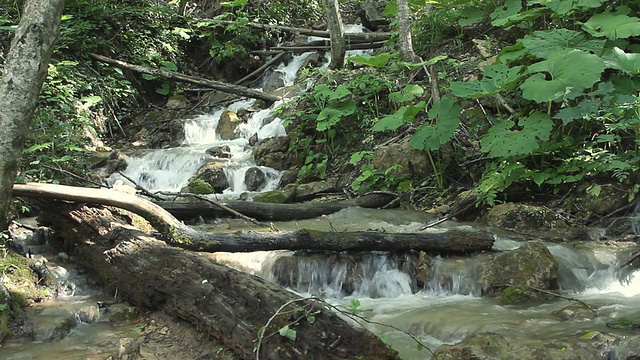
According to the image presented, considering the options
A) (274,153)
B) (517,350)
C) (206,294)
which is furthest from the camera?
(274,153)

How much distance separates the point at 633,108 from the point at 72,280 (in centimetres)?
608

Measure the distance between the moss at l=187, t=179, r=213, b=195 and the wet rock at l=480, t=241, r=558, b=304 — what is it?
18.0 feet

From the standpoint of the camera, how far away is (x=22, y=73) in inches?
166

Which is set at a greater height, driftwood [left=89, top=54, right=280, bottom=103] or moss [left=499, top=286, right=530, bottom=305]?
driftwood [left=89, top=54, right=280, bottom=103]

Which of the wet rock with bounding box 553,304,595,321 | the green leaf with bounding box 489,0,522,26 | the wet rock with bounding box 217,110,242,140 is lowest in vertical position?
the wet rock with bounding box 553,304,595,321

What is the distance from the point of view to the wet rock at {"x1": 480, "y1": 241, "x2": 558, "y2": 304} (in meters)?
4.56

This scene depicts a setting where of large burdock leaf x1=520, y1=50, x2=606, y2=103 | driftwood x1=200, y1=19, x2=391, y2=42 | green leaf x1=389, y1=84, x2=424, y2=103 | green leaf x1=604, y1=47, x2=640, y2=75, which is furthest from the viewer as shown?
driftwood x1=200, y1=19, x2=391, y2=42

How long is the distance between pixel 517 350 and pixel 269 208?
443 cm

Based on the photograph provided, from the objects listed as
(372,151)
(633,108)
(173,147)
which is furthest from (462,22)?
(173,147)

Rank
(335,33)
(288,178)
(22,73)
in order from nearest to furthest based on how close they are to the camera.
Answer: (22,73)
(288,178)
(335,33)

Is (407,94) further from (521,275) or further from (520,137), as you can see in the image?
(521,275)

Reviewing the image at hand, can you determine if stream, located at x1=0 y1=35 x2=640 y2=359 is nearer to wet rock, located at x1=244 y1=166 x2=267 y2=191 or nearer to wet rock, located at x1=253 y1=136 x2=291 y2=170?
wet rock, located at x1=244 y1=166 x2=267 y2=191

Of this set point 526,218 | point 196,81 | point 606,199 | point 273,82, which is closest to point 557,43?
point 606,199

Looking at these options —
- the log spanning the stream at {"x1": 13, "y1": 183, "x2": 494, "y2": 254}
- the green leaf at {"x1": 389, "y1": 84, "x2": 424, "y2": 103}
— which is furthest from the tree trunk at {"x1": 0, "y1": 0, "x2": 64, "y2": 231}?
Answer: the green leaf at {"x1": 389, "y1": 84, "x2": 424, "y2": 103}
